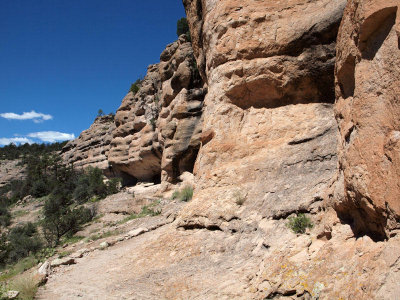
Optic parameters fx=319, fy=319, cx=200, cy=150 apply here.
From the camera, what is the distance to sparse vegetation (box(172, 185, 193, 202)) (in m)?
15.0

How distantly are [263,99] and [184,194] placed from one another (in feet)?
24.7

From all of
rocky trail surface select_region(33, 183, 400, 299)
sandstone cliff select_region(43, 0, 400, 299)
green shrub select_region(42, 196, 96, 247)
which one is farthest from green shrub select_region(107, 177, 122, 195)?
rocky trail surface select_region(33, 183, 400, 299)

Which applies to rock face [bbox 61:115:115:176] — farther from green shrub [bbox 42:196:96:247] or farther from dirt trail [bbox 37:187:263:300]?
dirt trail [bbox 37:187:263:300]

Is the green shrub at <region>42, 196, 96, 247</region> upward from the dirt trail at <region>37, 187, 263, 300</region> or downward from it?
upward

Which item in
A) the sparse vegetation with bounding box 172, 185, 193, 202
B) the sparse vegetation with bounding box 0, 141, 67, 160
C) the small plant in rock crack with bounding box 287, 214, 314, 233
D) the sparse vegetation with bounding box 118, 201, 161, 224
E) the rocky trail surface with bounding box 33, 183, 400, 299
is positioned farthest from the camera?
the sparse vegetation with bounding box 0, 141, 67, 160

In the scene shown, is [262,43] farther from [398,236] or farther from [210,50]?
[398,236]

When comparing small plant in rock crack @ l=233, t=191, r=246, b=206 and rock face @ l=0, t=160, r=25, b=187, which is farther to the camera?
rock face @ l=0, t=160, r=25, b=187

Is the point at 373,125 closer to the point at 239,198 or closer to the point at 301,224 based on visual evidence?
the point at 301,224

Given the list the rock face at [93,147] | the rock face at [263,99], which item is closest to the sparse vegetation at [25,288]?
the rock face at [263,99]

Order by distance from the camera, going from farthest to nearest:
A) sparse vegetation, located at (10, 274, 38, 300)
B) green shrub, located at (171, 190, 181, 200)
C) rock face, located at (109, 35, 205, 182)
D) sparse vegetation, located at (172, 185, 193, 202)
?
rock face, located at (109, 35, 205, 182)
green shrub, located at (171, 190, 181, 200)
sparse vegetation, located at (172, 185, 193, 202)
sparse vegetation, located at (10, 274, 38, 300)

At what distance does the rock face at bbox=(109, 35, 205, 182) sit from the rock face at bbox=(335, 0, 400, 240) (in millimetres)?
13144

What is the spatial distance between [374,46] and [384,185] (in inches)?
62.2

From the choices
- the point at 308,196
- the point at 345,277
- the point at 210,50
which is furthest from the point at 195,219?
the point at 210,50

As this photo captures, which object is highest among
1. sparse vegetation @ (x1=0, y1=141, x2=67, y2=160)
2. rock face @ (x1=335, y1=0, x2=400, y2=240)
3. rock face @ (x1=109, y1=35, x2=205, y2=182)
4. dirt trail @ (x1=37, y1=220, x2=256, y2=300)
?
sparse vegetation @ (x1=0, y1=141, x2=67, y2=160)
